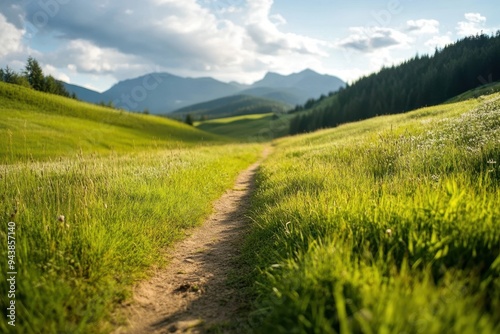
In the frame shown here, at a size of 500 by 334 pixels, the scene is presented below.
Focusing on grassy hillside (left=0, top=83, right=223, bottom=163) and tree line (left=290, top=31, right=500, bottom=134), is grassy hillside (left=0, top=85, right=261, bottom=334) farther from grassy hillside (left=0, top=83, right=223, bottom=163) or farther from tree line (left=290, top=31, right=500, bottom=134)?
tree line (left=290, top=31, right=500, bottom=134)

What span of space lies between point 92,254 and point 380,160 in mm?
9425

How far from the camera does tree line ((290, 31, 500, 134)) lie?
80.6m

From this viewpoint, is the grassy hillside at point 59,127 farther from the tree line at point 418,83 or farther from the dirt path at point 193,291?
the tree line at point 418,83

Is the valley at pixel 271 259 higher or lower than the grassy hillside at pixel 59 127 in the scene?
lower

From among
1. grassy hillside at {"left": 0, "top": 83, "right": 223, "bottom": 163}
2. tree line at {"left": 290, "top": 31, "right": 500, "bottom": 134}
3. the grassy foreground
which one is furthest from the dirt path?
tree line at {"left": 290, "top": 31, "right": 500, "bottom": 134}

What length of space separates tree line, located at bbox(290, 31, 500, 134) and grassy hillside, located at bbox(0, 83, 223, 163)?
208 ft

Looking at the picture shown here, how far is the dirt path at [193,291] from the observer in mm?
4320

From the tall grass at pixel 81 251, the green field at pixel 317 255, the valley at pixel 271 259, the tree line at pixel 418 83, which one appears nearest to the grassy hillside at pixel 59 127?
the tall grass at pixel 81 251

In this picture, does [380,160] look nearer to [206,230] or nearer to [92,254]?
[206,230]

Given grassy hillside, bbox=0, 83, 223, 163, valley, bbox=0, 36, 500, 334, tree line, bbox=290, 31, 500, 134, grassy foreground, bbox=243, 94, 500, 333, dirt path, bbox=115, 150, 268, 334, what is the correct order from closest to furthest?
grassy foreground, bbox=243, 94, 500, 333
valley, bbox=0, 36, 500, 334
dirt path, bbox=115, 150, 268, 334
grassy hillside, bbox=0, 83, 223, 163
tree line, bbox=290, 31, 500, 134

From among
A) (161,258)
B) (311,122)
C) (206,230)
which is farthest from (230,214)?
(311,122)

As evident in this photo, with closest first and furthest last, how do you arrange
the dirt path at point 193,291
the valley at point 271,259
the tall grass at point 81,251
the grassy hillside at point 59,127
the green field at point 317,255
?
the green field at point 317,255
the valley at point 271,259
the tall grass at point 81,251
the dirt path at point 193,291
the grassy hillside at point 59,127

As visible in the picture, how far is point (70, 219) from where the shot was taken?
222 inches

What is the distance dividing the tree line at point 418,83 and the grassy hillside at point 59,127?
208 feet
